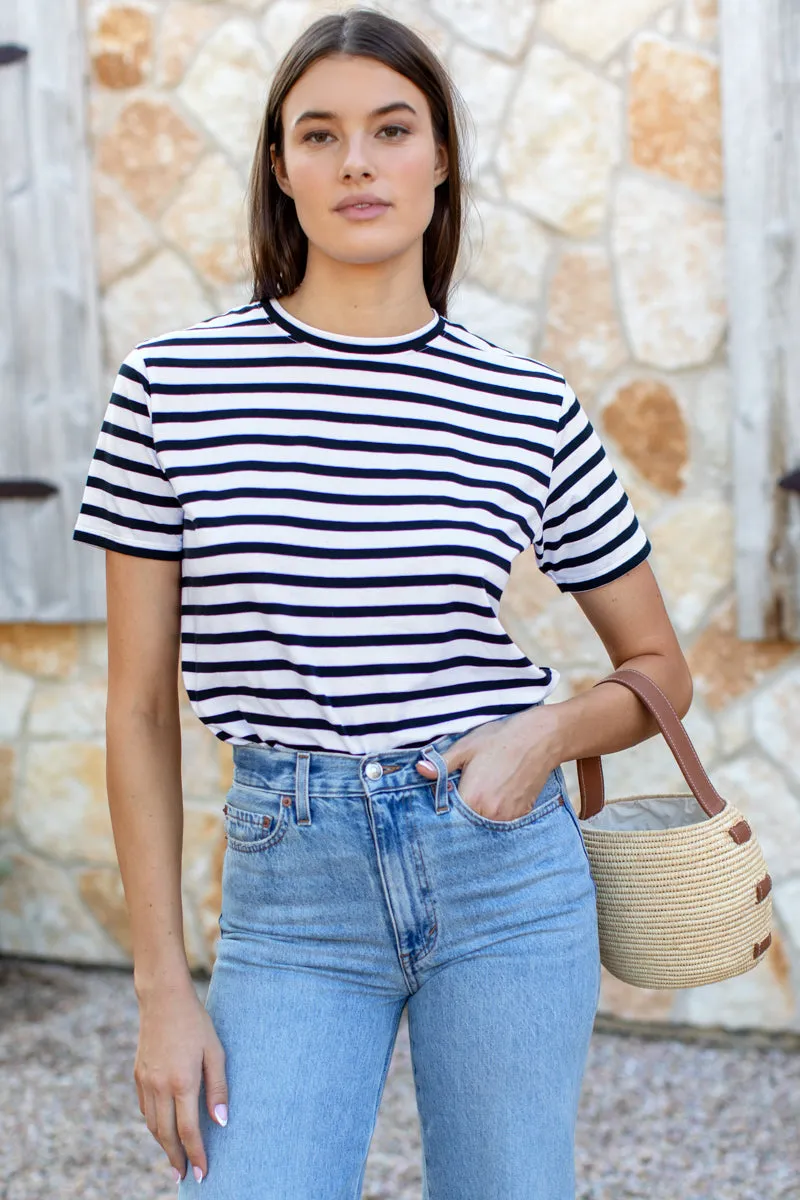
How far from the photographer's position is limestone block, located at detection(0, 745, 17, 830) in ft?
13.0

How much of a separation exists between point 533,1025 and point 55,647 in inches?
107

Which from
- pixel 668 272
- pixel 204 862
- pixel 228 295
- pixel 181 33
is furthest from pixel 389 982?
pixel 181 33

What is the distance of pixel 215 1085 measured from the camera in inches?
55.5

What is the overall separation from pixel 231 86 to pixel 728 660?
1.98m

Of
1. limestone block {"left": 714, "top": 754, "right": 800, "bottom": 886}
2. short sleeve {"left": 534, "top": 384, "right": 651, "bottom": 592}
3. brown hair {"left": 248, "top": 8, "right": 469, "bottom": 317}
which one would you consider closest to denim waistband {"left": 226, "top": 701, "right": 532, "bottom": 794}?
short sleeve {"left": 534, "top": 384, "right": 651, "bottom": 592}

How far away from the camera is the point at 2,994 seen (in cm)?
387

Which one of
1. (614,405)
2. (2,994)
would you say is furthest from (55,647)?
(614,405)

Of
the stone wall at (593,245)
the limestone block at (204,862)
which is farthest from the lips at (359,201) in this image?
the limestone block at (204,862)

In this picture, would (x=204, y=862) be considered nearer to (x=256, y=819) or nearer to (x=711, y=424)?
(x=711, y=424)

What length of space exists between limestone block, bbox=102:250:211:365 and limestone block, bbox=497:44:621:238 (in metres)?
0.91

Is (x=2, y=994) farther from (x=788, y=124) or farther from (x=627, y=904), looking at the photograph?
(x=788, y=124)

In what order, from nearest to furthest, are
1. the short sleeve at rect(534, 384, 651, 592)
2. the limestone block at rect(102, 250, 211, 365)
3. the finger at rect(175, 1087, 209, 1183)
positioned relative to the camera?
the finger at rect(175, 1087, 209, 1183) → the short sleeve at rect(534, 384, 651, 592) → the limestone block at rect(102, 250, 211, 365)

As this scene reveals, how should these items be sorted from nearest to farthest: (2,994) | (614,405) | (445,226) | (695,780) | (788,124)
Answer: (695,780)
(445,226)
(788,124)
(614,405)
(2,994)

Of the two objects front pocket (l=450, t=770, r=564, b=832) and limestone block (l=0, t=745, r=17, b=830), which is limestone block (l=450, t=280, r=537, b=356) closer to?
limestone block (l=0, t=745, r=17, b=830)
